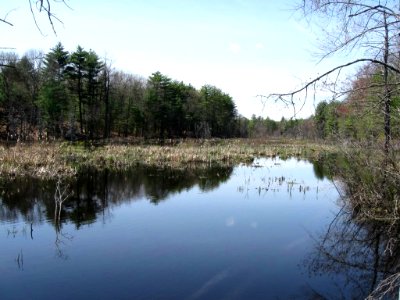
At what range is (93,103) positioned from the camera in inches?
1815

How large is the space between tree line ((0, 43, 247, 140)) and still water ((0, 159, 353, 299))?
16730 mm

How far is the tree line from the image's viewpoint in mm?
38906

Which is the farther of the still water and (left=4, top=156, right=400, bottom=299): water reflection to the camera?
(left=4, top=156, right=400, bottom=299): water reflection

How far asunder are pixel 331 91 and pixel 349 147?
7962mm

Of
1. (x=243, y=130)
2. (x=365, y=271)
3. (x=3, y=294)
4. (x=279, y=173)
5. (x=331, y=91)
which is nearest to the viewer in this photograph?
(x=331, y=91)

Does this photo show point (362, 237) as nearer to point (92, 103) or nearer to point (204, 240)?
point (204, 240)

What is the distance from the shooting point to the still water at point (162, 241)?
23.6 feet

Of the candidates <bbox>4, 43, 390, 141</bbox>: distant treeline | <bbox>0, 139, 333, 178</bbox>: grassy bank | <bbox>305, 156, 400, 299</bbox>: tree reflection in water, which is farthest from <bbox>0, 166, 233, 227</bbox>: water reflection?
<bbox>4, 43, 390, 141</bbox>: distant treeline

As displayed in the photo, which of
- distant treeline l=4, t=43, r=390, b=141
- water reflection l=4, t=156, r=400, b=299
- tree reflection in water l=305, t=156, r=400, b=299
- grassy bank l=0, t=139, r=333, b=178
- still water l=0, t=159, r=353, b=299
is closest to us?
still water l=0, t=159, r=353, b=299

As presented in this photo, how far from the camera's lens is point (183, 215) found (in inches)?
504

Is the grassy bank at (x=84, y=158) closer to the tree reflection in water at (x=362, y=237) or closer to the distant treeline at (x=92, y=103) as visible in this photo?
the tree reflection in water at (x=362, y=237)

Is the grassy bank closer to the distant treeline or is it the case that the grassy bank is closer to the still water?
the still water

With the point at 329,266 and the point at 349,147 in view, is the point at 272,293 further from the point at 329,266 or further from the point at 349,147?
the point at 349,147

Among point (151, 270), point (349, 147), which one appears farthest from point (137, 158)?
point (151, 270)
